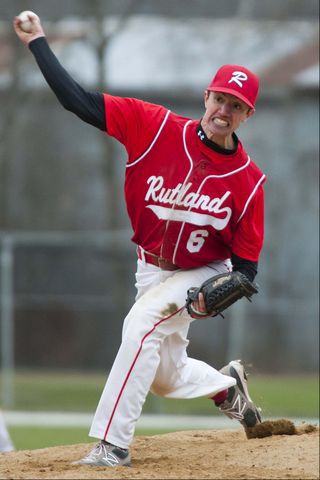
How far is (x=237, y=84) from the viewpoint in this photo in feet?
19.1

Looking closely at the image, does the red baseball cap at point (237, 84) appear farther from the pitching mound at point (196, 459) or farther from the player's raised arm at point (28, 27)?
the pitching mound at point (196, 459)

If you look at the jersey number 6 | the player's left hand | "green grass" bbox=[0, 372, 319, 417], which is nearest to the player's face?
the jersey number 6

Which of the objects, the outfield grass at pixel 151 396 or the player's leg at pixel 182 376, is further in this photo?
the outfield grass at pixel 151 396

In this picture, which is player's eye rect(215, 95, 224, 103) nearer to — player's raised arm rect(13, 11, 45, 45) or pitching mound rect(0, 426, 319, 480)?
player's raised arm rect(13, 11, 45, 45)

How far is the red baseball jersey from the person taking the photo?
587 centimetres

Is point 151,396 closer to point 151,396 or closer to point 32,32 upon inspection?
point 151,396

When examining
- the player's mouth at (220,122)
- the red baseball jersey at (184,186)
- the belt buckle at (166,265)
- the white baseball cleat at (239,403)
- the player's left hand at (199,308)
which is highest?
the player's mouth at (220,122)

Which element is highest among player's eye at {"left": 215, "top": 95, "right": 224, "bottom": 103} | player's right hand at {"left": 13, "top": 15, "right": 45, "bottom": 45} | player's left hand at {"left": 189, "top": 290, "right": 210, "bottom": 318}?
player's right hand at {"left": 13, "top": 15, "right": 45, "bottom": 45}

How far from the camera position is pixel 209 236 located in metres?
5.95

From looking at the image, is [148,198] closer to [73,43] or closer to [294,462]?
[294,462]

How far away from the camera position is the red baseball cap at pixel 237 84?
5.82m

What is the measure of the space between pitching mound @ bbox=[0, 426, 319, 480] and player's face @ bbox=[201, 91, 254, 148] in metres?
1.69

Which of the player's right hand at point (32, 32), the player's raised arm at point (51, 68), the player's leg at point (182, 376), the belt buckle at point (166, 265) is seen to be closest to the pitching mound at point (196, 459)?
the player's leg at point (182, 376)

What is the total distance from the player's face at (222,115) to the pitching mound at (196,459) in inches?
66.5
